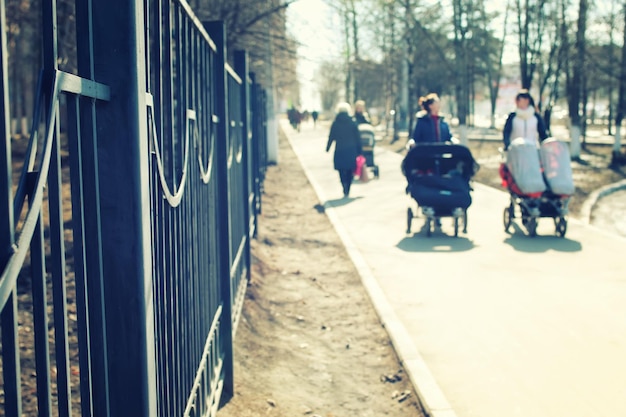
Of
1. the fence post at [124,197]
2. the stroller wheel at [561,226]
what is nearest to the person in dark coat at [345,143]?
the stroller wheel at [561,226]

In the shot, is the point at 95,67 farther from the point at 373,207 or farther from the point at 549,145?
the point at 373,207

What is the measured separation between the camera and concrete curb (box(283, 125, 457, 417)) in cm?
461

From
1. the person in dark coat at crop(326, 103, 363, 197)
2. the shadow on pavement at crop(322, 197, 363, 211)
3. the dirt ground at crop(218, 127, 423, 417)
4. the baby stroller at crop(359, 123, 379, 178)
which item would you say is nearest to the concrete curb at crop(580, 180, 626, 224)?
the shadow on pavement at crop(322, 197, 363, 211)

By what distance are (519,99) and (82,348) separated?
9.75 m

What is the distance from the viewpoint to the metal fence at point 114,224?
1.56 metres

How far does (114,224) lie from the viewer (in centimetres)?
218

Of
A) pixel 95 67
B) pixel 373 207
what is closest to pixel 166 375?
pixel 95 67

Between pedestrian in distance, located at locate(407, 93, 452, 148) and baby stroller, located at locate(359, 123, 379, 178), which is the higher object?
pedestrian in distance, located at locate(407, 93, 452, 148)

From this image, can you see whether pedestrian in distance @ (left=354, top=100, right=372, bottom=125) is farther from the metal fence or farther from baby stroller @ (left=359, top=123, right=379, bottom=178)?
the metal fence

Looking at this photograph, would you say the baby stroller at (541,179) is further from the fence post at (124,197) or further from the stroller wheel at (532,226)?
the fence post at (124,197)

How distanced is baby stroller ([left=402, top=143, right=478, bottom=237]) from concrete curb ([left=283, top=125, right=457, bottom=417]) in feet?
5.69

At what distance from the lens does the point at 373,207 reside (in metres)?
14.4

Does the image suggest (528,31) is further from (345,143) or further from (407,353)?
(407,353)

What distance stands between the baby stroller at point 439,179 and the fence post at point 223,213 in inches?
223
